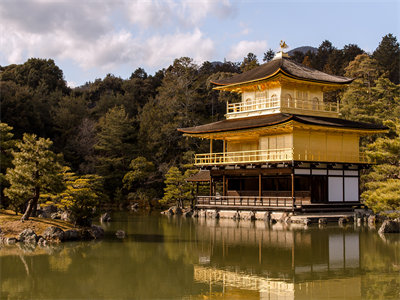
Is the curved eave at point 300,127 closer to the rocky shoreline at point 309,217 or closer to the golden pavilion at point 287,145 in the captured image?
the golden pavilion at point 287,145

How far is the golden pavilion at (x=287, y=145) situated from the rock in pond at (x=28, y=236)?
14.7 meters

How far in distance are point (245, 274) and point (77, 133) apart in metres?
41.1

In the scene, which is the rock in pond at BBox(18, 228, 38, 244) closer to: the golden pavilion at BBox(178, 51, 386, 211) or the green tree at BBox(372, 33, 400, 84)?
the golden pavilion at BBox(178, 51, 386, 211)

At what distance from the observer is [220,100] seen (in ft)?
180

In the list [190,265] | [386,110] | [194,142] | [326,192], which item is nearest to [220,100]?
[194,142]

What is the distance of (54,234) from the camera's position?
19.9m

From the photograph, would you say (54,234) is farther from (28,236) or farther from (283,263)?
(283,263)

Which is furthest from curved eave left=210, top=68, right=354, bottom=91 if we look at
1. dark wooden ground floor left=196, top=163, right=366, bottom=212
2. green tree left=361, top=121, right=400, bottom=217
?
green tree left=361, top=121, right=400, bottom=217

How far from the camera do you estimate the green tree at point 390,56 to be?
64188 mm

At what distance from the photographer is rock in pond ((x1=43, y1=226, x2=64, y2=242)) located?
1981 centimetres

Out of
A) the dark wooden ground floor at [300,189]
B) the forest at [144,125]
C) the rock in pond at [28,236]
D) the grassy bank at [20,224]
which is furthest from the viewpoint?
the forest at [144,125]

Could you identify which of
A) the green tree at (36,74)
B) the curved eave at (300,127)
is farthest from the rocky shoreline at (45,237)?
the green tree at (36,74)

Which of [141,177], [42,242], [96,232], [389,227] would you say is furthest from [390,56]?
[42,242]

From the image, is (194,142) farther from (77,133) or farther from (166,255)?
(166,255)
